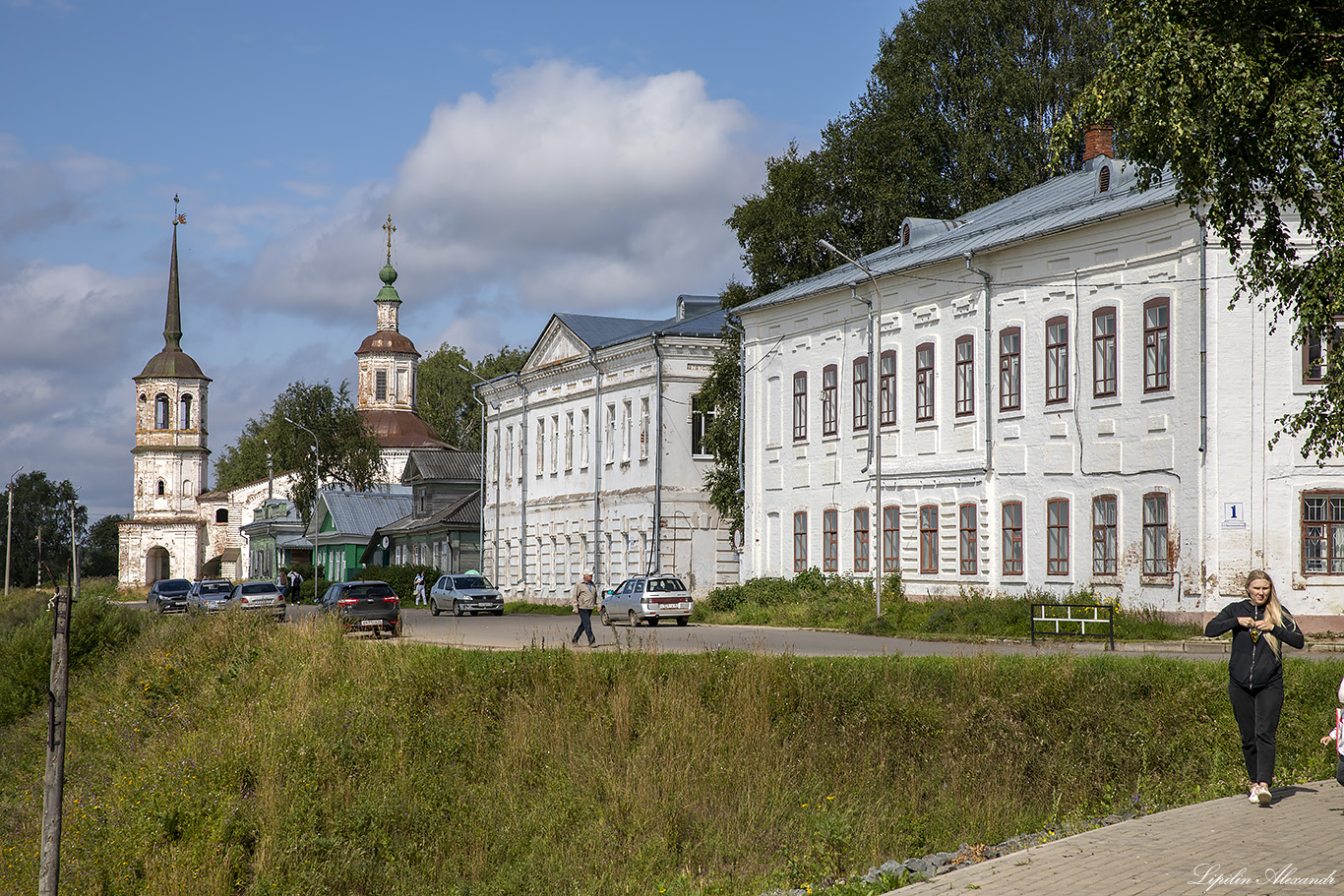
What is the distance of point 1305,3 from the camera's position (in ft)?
46.9

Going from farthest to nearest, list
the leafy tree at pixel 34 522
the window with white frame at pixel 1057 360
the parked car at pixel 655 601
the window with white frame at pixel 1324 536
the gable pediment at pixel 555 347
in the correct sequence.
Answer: the leafy tree at pixel 34 522
the gable pediment at pixel 555 347
the parked car at pixel 655 601
the window with white frame at pixel 1057 360
the window with white frame at pixel 1324 536

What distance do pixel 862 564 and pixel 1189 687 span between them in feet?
82.8

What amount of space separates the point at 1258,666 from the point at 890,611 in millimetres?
25124

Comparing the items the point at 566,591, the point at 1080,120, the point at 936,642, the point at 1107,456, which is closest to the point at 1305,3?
the point at 1080,120

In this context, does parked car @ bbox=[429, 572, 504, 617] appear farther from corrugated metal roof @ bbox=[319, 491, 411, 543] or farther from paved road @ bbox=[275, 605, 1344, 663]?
corrugated metal roof @ bbox=[319, 491, 411, 543]

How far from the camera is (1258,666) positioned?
448 inches

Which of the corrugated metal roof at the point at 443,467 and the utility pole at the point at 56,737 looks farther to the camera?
the corrugated metal roof at the point at 443,467

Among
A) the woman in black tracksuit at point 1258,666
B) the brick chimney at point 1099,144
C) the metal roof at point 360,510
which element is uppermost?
the brick chimney at point 1099,144

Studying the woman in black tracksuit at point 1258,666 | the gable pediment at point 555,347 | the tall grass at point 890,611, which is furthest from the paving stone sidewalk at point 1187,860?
the gable pediment at point 555,347

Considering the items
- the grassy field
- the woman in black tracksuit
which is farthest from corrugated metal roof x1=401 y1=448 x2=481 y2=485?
the woman in black tracksuit

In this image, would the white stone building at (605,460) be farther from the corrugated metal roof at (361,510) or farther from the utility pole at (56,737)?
the utility pole at (56,737)

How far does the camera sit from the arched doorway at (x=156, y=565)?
11720cm

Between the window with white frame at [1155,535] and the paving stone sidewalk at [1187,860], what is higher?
the window with white frame at [1155,535]

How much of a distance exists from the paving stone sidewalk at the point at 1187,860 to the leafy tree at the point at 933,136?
43.1 meters
